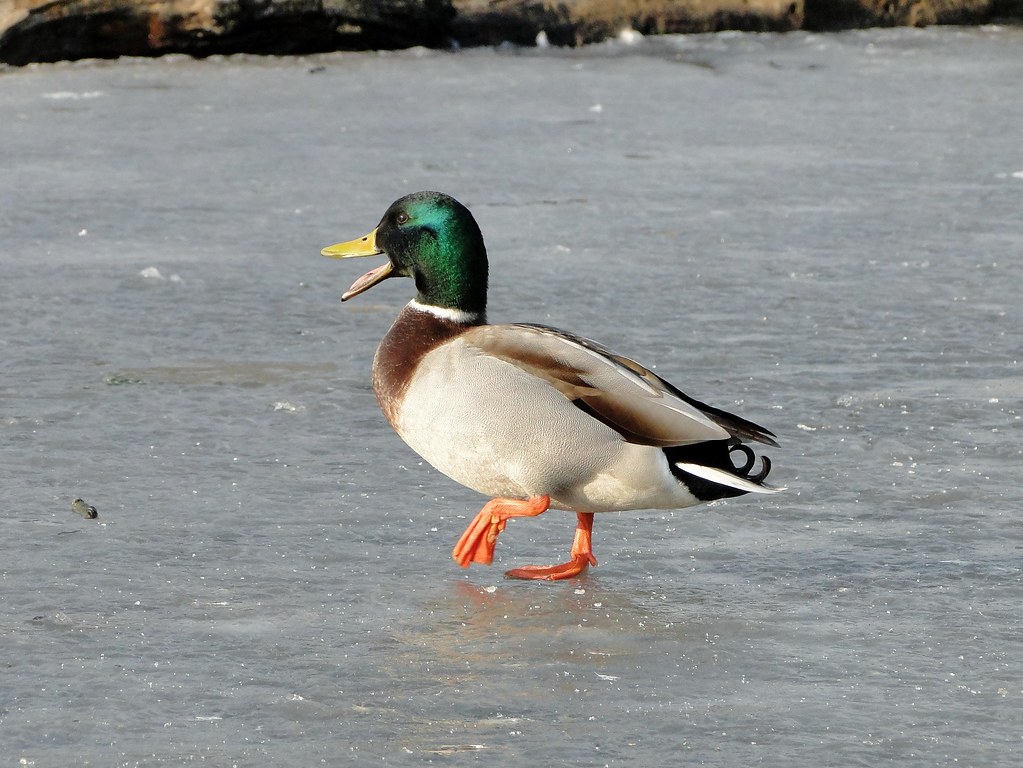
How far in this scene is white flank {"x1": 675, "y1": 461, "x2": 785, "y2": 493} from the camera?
337 centimetres

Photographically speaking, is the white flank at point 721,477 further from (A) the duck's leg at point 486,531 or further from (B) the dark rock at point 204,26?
(B) the dark rock at point 204,26

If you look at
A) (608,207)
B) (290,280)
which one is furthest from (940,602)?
(608,207)

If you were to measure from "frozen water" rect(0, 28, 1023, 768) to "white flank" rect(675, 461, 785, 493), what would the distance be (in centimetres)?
20

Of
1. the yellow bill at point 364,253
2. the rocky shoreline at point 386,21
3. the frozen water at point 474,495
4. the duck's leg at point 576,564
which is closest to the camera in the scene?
the frozen water at point 474,495

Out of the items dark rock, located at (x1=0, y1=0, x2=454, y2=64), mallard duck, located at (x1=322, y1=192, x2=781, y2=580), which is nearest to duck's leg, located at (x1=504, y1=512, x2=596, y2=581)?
mallard duck, located at (x1=322, y1=192, x2=781, y2=580)

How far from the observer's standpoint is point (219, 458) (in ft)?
13.6

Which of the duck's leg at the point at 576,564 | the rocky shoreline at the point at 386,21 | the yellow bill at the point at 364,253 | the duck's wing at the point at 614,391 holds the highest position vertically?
the rocky shoreline at the point at 386,21

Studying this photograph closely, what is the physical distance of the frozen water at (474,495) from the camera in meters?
2.75

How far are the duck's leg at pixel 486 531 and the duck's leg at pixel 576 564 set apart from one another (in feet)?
0.23

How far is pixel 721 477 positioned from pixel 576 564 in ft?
1.15

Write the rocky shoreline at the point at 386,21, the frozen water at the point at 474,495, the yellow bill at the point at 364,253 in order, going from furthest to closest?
the rocky shoreline at the point at 386,21, the yellow bill at the point at 364,253, the frozen water at the point at 474,495

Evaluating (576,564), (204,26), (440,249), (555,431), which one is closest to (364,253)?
(440,249)

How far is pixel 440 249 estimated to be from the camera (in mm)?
3844

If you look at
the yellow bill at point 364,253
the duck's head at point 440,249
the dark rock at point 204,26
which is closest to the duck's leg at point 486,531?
the duck's head at point 440,249
